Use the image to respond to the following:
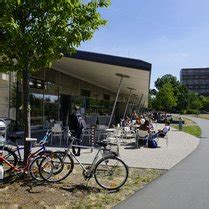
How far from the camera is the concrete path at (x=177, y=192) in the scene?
22.1 ft

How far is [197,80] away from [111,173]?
15642 cm

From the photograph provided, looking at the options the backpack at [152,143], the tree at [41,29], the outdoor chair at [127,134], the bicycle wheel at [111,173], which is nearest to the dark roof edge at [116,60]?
the backpack at [152,143]

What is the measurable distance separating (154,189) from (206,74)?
155 metres

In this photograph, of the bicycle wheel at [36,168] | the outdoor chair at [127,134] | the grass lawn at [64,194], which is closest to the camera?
the grass lawn at [64,194]

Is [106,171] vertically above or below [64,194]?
above

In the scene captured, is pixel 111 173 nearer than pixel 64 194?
No

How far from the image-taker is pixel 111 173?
8.13m

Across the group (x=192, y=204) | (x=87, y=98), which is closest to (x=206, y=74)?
(x=87, y=98)

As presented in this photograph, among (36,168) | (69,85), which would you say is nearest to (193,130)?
(69,85)

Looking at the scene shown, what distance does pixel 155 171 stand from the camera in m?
10.2

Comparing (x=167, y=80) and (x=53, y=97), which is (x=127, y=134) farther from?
(x=167, y=80)

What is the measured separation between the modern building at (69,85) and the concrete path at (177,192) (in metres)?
4.76

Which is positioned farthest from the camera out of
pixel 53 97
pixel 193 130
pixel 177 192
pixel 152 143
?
pixel 193 130

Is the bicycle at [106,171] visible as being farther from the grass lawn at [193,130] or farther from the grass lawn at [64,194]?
the grass lawn at [193,130]
